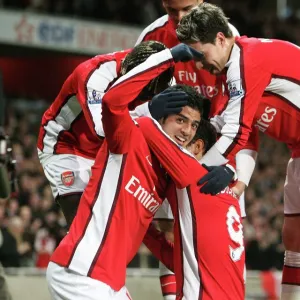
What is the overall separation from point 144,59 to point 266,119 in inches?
34.2

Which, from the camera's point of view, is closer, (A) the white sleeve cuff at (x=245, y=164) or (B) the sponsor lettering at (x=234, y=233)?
(B) the sponsor lettering at (x=234, y=233)

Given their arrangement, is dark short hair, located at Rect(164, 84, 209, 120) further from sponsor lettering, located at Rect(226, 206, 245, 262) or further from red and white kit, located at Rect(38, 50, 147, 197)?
red and white kit, located at Rect(38, 50, 147, 197)

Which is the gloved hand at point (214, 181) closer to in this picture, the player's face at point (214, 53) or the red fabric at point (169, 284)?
the player's face at point (214, 53)

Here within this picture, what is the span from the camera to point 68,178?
15.0 feet

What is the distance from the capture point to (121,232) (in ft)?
10.8

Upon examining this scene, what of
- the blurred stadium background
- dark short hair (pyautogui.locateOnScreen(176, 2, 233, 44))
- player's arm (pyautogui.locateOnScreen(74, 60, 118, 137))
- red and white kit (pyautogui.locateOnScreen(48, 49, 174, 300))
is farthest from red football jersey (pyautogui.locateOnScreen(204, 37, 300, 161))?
the blurred stadium background

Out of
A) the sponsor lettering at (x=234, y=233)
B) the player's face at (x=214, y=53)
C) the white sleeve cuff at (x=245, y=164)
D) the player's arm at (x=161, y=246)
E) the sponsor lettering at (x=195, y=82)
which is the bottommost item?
the player's arm at (x=161, y=246)

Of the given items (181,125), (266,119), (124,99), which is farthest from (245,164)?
(124,99)

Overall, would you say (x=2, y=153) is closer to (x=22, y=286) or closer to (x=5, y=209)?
(x=22, y=286)

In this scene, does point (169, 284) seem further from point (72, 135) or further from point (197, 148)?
point (72, 135)

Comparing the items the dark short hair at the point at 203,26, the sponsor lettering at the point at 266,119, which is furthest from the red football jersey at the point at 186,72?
the dark short hair at the point at 203,26

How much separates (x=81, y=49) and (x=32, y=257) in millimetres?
6471

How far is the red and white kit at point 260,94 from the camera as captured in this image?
152 inches

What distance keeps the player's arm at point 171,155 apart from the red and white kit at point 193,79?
832mm
